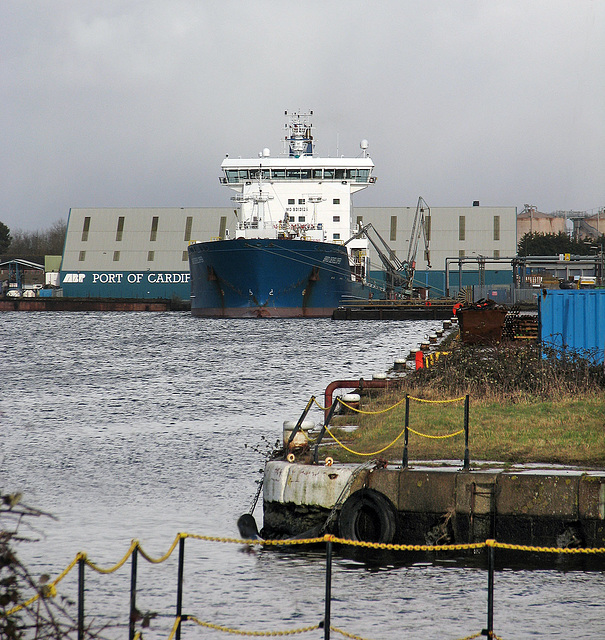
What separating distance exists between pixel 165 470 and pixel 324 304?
48.9 meters

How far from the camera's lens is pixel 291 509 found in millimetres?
11188

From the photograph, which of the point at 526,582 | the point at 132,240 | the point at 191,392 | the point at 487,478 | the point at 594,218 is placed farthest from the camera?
the point at 594,218

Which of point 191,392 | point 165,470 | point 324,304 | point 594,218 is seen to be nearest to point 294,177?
point 324,304

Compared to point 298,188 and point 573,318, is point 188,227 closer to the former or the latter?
point 298,188

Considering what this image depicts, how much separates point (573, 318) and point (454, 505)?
47.9 ft

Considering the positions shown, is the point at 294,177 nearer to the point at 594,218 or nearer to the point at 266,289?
the point at 266,289

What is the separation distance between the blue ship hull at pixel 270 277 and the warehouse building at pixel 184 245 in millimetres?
26094

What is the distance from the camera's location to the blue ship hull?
59906 millimetres

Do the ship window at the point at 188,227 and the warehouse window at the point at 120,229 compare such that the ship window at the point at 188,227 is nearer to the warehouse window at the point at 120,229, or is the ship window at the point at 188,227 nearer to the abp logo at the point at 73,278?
the warehouse window at the point at 120,229

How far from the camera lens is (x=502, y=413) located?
15.3 metres

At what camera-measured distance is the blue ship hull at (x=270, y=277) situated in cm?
5991

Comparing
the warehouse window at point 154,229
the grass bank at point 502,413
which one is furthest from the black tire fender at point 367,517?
the warehouse window at point 154,229

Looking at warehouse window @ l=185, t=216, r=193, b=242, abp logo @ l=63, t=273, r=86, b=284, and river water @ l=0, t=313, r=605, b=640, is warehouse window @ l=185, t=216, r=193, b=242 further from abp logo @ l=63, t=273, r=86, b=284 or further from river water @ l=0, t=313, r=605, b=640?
river water @ l=0, t=313, r=605, b=640

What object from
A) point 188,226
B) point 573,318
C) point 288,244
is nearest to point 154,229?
Answer: point 188,226
